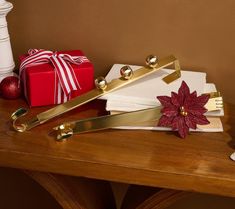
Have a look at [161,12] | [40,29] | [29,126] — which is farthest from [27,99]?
[161,12]

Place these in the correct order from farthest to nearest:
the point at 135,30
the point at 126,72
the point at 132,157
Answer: the point at 135,30 → the point at 126,72 → the point at 132,157

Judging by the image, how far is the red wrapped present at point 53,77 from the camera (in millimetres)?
799

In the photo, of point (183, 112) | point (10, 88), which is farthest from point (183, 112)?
point (10, 88)

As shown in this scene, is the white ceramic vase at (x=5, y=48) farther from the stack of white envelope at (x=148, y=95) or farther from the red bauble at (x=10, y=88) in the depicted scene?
the stack of white envelope at (x=148, y=95)

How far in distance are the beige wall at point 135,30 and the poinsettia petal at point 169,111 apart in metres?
0.21

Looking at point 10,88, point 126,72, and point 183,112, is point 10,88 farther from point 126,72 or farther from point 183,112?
point 183,112

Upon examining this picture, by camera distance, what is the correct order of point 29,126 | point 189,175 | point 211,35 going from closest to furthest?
point 189,175 < point 29,126 < point 211,35

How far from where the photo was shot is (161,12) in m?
0.88

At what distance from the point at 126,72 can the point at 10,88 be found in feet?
0.78

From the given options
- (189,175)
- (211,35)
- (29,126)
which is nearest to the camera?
(189,175)

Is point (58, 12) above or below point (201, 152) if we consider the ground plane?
above

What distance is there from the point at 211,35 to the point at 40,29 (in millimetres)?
385

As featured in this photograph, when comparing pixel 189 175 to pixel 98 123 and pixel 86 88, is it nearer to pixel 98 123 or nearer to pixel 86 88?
pixel 98 123

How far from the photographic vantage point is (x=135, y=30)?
3.01ft
